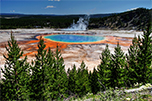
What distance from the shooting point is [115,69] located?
14.5 meters

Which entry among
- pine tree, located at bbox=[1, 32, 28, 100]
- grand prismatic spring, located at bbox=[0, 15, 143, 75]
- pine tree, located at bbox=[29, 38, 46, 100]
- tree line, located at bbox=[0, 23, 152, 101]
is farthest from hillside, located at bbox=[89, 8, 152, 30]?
pine tree, located at bbox=[1, 32, 28, 100]

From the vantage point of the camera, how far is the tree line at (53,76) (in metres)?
10.4

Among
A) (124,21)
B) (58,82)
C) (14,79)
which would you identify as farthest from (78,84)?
(124,21)

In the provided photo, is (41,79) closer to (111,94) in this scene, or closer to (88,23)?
(111,94)

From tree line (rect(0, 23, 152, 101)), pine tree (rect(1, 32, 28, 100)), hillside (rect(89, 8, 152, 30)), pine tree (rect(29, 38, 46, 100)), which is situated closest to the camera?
pine tree (rect(1, 32, 28, 100))

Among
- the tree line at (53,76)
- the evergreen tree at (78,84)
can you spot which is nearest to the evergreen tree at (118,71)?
the tree line at (53,76)

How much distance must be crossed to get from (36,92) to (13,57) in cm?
379

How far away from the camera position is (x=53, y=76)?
466 inches

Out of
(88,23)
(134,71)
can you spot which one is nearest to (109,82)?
(134,71)

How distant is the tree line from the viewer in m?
10.4

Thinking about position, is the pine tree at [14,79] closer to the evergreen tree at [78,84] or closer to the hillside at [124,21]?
the evergreen tree at [78,84]

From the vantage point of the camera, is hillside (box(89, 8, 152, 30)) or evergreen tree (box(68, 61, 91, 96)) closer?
evergreen tree (box(68, 61, 91, 96))

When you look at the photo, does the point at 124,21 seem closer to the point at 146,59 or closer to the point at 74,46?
the point at 74,46

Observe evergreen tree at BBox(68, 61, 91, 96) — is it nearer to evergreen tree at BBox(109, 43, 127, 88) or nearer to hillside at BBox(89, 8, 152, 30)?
evergreen tree at BBox(109, 43, 127, 88)
